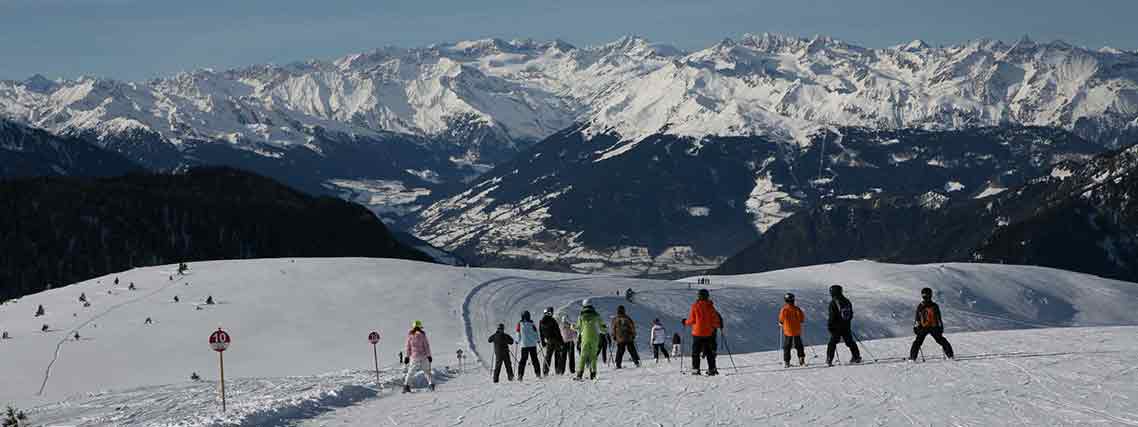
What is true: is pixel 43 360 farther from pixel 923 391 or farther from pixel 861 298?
pixel 861 298

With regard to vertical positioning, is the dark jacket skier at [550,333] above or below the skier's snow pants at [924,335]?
above

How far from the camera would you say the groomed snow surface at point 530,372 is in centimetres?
2831

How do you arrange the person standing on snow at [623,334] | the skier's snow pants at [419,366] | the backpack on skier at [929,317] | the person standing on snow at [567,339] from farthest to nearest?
the person standing on snow at [623,334] → the person standing on snow at [567,339] → the skier's snow pants at [419,366] → the backpack on skier at [929,317]

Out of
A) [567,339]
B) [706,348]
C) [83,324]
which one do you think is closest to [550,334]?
[567,339]

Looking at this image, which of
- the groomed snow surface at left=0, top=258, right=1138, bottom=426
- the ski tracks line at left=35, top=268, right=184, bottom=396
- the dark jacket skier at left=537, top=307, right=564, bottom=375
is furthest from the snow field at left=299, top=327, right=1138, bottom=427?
the ski tracks line at left=35, top=268, right=184, bottom=396

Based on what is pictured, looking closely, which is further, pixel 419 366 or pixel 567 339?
pixel 567 339

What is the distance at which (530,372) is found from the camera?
148 feet

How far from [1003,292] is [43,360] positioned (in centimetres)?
9362

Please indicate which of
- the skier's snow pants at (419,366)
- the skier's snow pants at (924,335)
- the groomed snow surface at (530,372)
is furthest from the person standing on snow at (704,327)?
the skier's snow pants at (419,366)

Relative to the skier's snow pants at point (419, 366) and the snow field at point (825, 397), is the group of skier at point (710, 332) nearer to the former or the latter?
the snow field at point (825, 397)

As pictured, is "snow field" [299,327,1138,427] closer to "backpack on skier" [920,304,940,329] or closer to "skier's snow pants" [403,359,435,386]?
"backpack on skier" [920,304,940,329]

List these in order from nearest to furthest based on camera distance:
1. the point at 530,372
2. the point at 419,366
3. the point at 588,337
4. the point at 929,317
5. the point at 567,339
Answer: the point at 929,317
the point at 588,337
the point at 419,366
the point at 567,339
the point at 530,372

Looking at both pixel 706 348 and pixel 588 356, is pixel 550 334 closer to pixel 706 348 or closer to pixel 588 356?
pixel 588 356

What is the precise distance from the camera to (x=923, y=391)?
28906 mm
